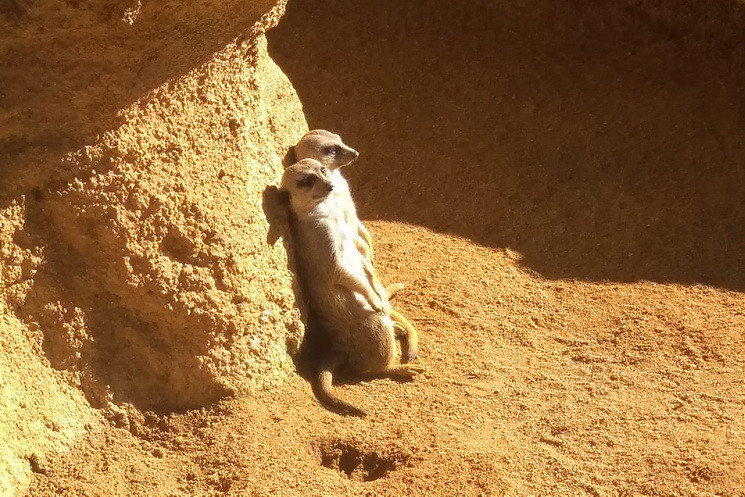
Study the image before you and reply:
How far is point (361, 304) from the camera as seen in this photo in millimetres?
4969

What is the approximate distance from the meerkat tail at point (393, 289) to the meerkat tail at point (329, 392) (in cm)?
82

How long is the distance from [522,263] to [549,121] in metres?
1.65

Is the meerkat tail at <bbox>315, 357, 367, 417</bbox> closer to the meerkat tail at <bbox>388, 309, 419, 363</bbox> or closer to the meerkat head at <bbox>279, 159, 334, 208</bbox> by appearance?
the meerkat tail at <bbox>388, 309, 419, 363</bbox>

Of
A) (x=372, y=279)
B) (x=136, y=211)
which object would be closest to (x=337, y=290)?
(x=372, y=279)

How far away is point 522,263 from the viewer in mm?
6094

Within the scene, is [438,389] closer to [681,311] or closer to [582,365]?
[582,365]

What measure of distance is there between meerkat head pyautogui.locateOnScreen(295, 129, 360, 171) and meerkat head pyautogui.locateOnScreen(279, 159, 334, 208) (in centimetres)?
22

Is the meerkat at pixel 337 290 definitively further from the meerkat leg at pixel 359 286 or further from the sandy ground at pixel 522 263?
Answer: the sandy ground at pixel 522 263

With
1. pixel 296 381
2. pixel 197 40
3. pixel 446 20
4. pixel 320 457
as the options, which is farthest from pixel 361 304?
pixel 446 20

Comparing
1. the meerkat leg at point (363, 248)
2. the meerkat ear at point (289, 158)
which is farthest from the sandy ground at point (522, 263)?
the meerkat ear at point (289, 158)

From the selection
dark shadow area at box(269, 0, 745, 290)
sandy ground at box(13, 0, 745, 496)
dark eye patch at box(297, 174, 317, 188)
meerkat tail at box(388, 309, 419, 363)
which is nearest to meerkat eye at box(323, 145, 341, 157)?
dark eye patch at box(297, 174, 317, 188)

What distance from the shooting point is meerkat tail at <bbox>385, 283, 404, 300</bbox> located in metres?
5.67

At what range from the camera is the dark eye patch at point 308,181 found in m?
4.84

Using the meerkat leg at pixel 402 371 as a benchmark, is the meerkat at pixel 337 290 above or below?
above
